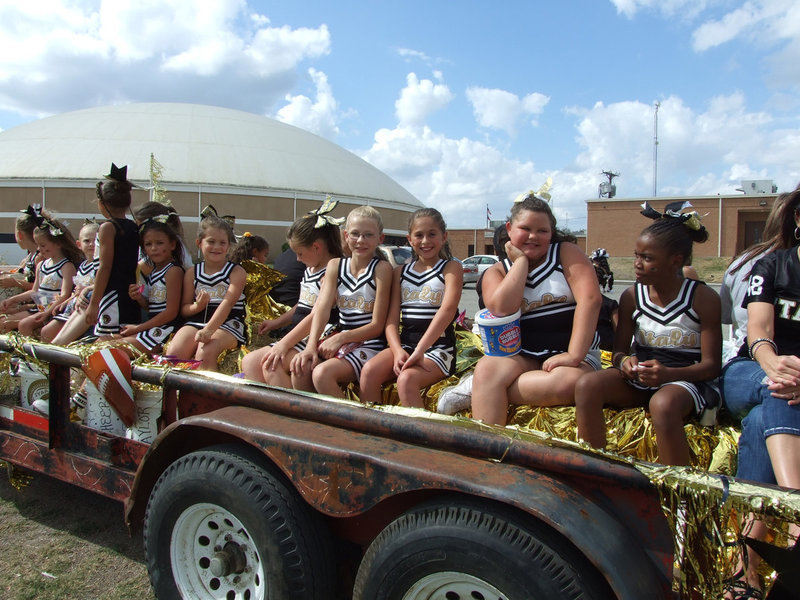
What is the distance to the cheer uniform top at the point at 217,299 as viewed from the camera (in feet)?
13.2

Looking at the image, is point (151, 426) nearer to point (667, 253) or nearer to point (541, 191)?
point (541, 191)

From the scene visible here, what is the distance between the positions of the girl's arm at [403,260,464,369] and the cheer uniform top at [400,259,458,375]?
0.19 feet

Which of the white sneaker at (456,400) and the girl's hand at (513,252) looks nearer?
the white sneaker at (456,400)

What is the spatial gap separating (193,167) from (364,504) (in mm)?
44375

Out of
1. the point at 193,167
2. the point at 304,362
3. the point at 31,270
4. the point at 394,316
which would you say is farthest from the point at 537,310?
the point at 193,167

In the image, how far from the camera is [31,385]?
350 centimetres

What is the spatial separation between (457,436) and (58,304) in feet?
13.9

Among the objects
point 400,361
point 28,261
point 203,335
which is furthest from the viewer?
point 28,261

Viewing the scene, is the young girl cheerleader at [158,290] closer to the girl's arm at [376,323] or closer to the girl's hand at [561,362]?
the girl's arm at [376,323]

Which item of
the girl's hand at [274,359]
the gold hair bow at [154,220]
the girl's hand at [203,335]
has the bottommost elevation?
the girl's hand at [274,359]

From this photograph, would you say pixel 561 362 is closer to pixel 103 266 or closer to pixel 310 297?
pixel 310 297

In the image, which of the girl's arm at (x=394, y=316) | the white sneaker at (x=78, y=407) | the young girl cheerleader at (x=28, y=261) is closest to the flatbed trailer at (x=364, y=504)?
the white sneaker at (x=78, y=407)

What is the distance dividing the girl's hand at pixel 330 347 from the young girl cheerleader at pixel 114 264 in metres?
1.77

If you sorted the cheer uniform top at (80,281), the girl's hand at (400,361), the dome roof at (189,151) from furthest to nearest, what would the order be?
1. the dome roof at (189,151)
2. the cheer uniform top at (80,281)
3. the girl's hand at (400,361)
